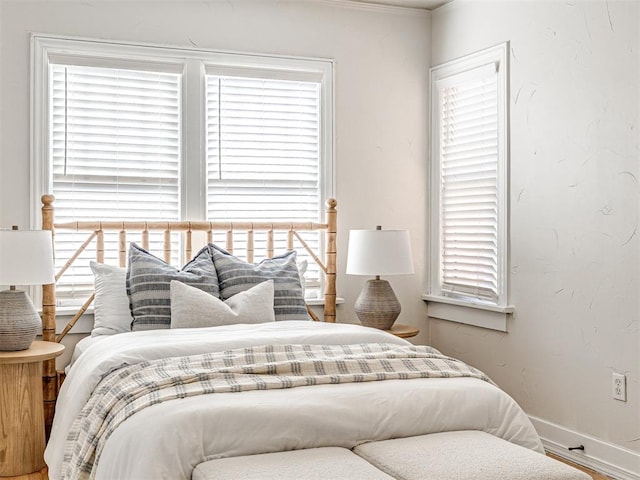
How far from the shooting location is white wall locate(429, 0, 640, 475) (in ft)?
11.4

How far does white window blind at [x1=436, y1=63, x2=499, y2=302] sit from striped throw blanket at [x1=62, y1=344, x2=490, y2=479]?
4.69 feet

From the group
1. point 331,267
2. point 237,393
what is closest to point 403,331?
point 331,267

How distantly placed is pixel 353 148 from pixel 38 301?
214 centimetres

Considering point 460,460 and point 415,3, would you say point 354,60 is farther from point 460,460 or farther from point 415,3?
point 460,460

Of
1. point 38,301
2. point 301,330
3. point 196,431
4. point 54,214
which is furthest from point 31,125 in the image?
point 196,431

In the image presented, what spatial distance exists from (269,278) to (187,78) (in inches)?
51.6

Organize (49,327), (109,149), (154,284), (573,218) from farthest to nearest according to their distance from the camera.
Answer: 1. (109,149)
2. (49,327)
3. (154,284)
4. (573,218)

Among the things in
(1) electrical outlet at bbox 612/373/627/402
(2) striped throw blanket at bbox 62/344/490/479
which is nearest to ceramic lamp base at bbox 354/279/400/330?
(2) striped throw blanket at bbox 62/344/490/479

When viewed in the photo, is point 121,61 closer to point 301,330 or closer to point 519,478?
point 301,330

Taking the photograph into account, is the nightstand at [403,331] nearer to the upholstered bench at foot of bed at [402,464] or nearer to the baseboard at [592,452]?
the baseboard at [592,452]

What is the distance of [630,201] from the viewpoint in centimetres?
344

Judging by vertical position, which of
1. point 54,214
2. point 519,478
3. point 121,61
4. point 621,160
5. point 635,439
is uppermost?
point 121,61

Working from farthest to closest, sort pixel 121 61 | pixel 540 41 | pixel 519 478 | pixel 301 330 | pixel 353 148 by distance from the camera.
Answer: pixel 353 148
pixel 121 61
pixel 540 41
pixel 301 330
pixel 519 478

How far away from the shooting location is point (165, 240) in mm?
4352
